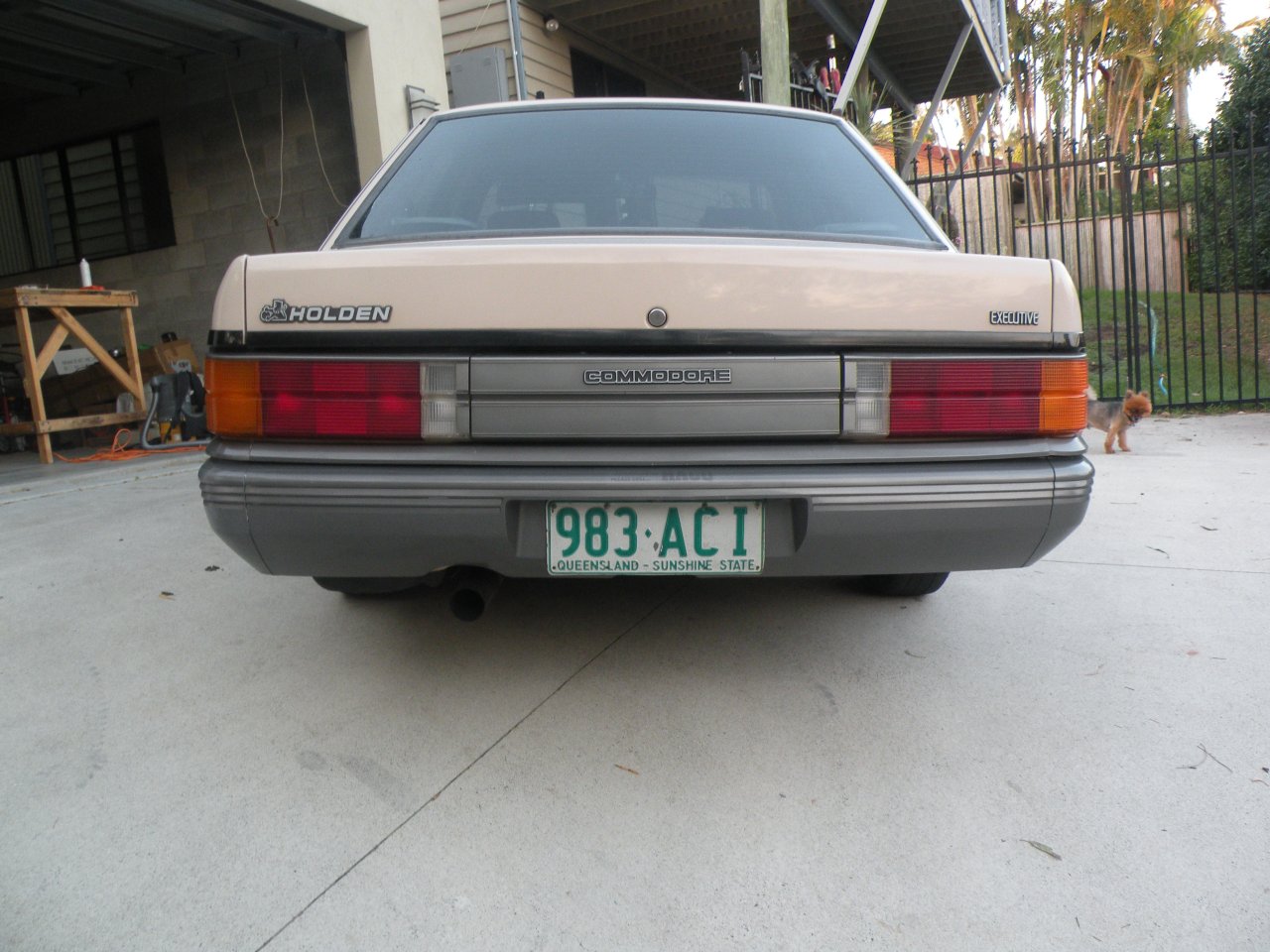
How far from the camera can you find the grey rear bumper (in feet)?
6.35

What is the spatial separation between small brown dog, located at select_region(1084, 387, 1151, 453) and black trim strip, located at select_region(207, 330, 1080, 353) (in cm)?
448

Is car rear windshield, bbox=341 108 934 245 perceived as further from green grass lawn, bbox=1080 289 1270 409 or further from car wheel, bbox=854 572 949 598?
green grass lawn, bbox=1080 289 1270 409

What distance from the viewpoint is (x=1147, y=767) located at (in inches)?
78.3

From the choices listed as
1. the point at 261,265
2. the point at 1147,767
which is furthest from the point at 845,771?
the point at 261,265

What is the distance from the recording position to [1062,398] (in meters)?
2.05

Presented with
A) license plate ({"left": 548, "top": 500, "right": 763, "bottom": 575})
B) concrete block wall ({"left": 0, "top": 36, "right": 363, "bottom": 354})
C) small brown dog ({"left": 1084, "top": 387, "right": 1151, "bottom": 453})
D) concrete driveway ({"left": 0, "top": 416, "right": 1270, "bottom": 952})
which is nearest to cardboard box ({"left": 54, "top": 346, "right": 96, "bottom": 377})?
concrete block wall ({"left": 0, "top": 36, "right": 363, "bottom": 354})

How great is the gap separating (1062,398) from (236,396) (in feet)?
5.94

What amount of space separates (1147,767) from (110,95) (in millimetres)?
10853

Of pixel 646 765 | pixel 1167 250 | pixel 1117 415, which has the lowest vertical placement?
pixel 646 765

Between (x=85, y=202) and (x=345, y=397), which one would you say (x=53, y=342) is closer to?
(x=85, y=202)

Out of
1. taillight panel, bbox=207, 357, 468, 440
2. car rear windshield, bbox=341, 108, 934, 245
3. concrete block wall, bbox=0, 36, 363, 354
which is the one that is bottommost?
taillight panel, bbox=207, 357, 468, 440

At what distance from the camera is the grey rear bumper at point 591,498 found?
194cm

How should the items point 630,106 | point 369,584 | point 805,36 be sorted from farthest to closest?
point 805,36 < point 630,106 < point 369,584

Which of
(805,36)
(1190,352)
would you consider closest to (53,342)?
(805,36)
